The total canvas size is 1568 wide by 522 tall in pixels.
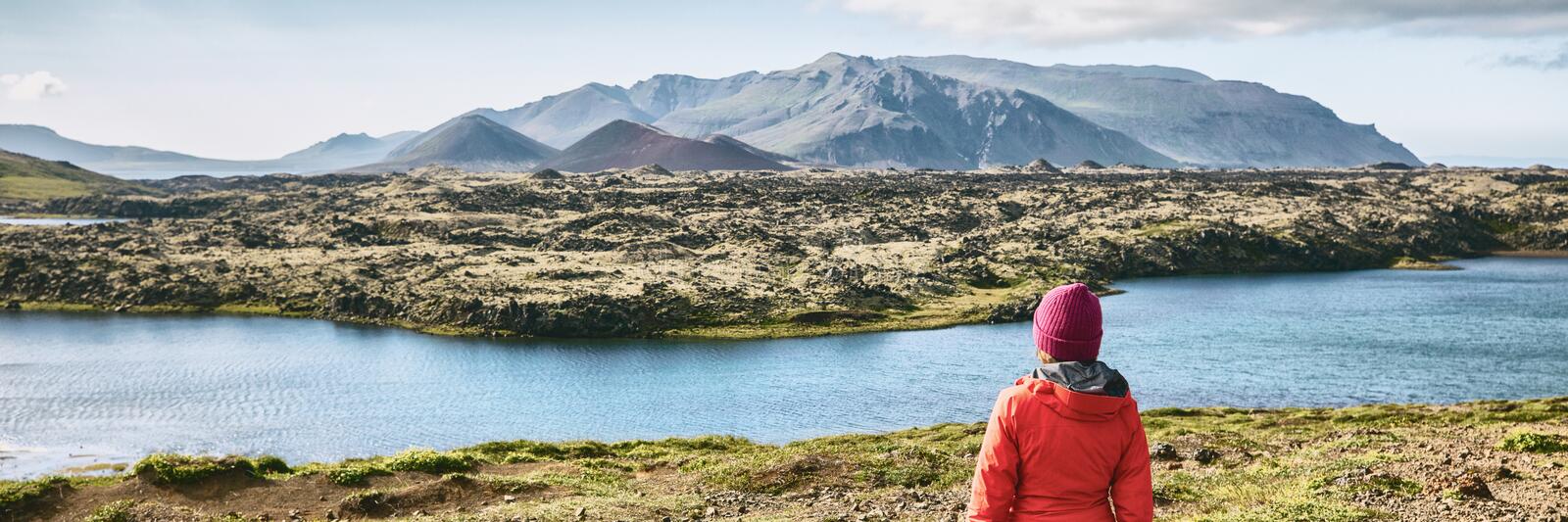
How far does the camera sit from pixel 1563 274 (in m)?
187

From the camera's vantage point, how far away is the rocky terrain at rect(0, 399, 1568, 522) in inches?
984

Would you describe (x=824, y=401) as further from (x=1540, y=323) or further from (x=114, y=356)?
(x=1540, y=323)

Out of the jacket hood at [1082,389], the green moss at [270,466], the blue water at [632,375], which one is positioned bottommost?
the blue water at [632,375]

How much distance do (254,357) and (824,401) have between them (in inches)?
2682

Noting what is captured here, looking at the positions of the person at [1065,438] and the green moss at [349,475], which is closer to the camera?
the person at [1065,438]

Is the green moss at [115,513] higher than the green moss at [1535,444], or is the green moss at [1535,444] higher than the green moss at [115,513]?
the green moss at [1535,444]

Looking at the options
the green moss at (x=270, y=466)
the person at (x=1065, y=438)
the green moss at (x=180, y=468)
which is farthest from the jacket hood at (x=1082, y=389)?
the green moss at (x=270, y=466)

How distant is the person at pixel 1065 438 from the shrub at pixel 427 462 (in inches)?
1402

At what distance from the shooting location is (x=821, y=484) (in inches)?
1414

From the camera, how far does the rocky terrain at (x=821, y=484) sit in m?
25.0

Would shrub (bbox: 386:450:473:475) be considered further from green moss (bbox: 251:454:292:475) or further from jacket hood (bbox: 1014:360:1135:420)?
jacket hood (bbox: 1014:360:1135:420)

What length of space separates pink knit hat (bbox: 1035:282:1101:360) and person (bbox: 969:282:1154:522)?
0.03ft

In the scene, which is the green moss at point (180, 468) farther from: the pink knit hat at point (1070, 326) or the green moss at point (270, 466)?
the pink knit hat at point (1070, 326)

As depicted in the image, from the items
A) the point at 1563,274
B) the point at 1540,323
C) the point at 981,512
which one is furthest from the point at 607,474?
the point at 1563,274
